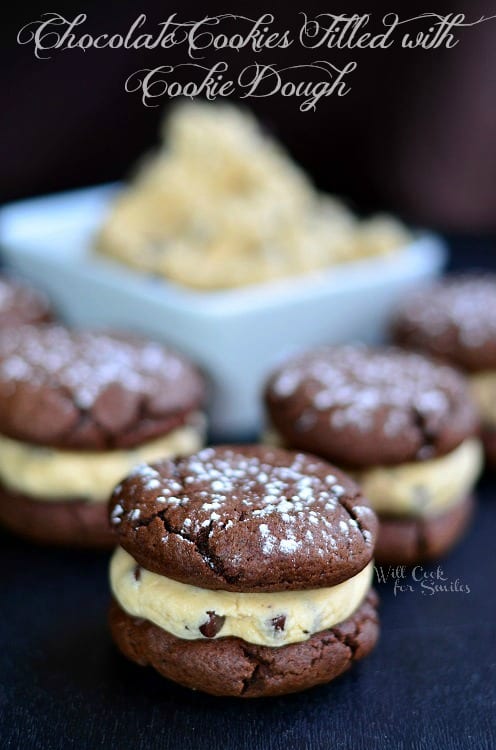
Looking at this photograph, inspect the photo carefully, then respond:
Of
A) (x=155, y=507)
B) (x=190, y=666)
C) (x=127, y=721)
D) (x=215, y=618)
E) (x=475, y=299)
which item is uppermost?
(x=475, y=299)

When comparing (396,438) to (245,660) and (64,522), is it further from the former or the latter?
(64,522)

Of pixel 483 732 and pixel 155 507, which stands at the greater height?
pixel 155 507

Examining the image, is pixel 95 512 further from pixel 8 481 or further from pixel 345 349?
pixel 345 349

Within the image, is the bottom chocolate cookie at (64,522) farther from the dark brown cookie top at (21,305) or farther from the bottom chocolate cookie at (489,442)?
the bottom chocolate cookie at (489,442)

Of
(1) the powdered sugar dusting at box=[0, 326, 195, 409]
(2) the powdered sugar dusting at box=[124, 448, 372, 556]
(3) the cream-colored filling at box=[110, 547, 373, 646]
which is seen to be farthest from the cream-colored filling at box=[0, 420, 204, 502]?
(3) the cream-colored filling at box=[110, 547, 373, 646]

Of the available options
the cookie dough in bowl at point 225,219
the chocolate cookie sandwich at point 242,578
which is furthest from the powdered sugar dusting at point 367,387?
the cookie dough in bowl at point 225,219

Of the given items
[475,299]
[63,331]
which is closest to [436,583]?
[475,299]

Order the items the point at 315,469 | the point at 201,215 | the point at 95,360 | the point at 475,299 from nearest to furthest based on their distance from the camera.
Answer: the point at 315,469, the point at 95,360, the point at 475,299, the point at 201,215

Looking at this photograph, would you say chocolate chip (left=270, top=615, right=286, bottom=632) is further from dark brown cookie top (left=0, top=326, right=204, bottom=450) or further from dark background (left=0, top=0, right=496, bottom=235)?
dark background (left=0, top=0, right=496, bottom=235)
